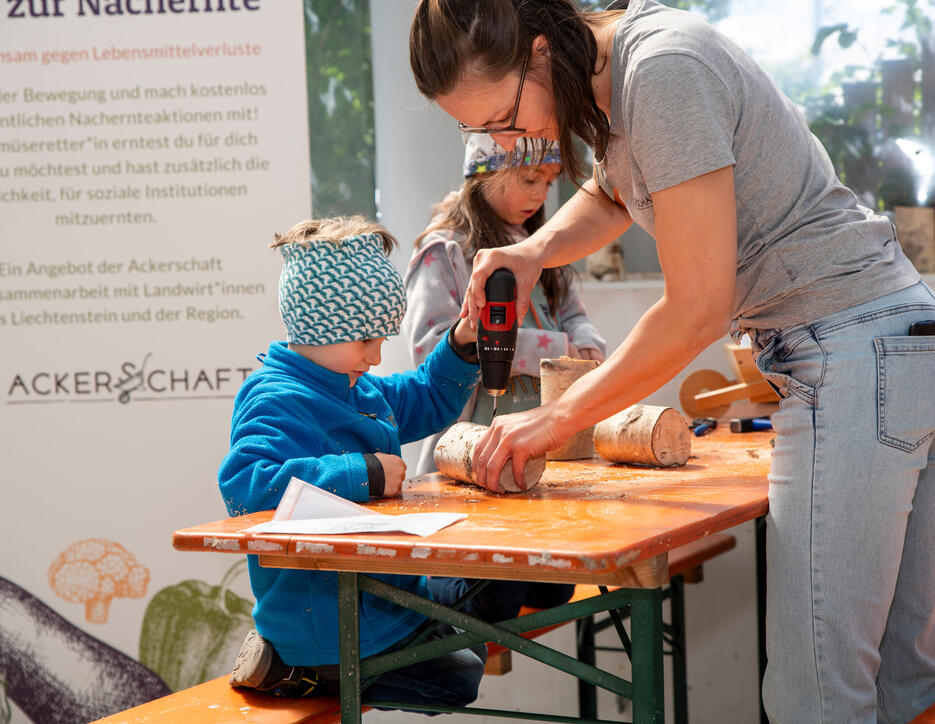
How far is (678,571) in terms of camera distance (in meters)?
3.24

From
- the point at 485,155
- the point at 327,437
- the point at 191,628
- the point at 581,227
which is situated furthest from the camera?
the point at 191,628

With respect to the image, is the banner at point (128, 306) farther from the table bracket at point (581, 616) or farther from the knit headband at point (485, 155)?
the table bracket at point (581, 616)

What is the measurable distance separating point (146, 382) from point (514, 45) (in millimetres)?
2239

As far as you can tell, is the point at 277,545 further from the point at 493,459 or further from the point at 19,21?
the point at 19,21

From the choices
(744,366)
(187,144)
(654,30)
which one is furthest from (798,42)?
(654,30)

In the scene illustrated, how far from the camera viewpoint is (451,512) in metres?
1.69

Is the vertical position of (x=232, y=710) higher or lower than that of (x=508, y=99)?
lower

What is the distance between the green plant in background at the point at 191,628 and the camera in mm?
3439

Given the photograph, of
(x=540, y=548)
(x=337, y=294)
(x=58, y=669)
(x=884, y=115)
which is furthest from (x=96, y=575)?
(x=884, y=115)

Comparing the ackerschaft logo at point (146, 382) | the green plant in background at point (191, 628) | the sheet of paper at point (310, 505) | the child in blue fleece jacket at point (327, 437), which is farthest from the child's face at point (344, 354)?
the green plant in background at point (191, 628)

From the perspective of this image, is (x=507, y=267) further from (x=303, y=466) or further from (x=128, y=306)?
(x=128, y=306)

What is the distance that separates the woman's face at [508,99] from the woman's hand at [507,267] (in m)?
0.42

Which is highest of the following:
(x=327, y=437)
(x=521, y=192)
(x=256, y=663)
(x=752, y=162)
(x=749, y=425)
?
(x=521, y=192)

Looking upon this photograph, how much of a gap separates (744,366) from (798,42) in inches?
65.4
